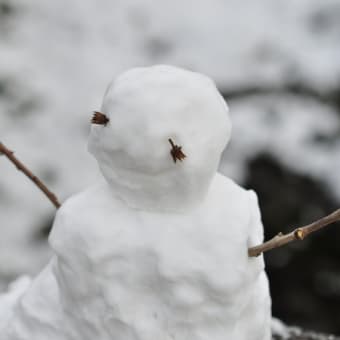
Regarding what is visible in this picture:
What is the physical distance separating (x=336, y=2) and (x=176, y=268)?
207 centimetres

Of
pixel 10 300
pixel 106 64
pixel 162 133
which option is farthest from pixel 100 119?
pixel 106 64

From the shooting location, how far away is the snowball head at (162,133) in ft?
2.33

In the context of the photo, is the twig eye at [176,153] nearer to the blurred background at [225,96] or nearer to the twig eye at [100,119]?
the twig eye at [100,119]

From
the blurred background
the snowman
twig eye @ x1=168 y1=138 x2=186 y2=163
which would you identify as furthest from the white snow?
twig eye @ x1=168 y1=138 x2=186 y2=163

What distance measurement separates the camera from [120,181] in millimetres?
758

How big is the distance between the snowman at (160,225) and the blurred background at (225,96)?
114 centimetres

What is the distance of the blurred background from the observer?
1950mm

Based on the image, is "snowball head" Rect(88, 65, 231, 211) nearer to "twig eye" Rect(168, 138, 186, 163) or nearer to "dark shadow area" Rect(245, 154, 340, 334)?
"twig eye" Rect(168, 138, 186, 163)

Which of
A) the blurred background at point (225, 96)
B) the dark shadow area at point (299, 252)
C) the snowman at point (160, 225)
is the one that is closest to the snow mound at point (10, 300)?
the snowman at point (160, 225)

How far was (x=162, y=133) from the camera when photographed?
71 centimetres

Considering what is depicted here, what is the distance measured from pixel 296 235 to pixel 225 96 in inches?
63.1

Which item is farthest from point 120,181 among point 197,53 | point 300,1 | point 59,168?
point 300,1

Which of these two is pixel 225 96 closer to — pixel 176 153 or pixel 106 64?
pixel 106 64

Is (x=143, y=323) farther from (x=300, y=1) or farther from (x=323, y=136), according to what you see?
(x=300, y=1)
